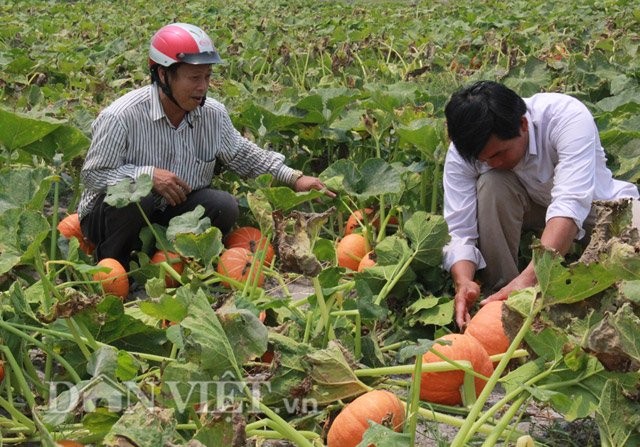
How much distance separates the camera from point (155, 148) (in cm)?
388

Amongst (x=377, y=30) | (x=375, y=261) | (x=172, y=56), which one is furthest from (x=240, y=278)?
(x=377, y=30)

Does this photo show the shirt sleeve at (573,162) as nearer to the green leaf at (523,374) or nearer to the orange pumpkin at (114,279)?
the green leaf at (523,374)

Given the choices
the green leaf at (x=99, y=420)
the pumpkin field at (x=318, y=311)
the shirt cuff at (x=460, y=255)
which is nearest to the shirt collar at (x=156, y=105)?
the pumpkin field at (x=318, y=311)

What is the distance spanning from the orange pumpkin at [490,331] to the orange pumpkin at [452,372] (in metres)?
0.16

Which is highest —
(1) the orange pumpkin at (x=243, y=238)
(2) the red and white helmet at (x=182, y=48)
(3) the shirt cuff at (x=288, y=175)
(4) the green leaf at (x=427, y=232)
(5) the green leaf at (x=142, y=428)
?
(2) the red and white helmet at (x=182, y=48)

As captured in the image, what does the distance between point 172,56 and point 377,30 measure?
5551mm

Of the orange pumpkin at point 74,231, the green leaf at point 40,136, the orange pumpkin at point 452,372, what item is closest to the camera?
the orange pumpkin at point 452,372

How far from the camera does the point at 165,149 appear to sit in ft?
12.8

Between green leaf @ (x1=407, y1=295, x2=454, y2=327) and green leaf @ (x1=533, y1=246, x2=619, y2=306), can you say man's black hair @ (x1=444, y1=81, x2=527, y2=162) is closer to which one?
green leaf @ (x1=407, y1=295, x2=454, y2=327)

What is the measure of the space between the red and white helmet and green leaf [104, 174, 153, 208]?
713 mm

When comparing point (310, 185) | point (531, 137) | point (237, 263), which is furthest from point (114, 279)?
point (531, 137)

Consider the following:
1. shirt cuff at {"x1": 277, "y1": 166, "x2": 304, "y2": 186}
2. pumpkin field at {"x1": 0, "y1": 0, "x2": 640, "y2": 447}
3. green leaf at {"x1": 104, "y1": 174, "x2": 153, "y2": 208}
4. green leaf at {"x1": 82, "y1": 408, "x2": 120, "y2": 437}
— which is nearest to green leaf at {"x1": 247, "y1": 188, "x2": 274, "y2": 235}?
pumpkin field at {"x1": 0, "y1": 0, "x2": 640, "y2": 447}

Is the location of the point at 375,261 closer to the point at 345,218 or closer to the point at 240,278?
the point at 240,278

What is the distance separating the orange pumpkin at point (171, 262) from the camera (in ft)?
11.4
